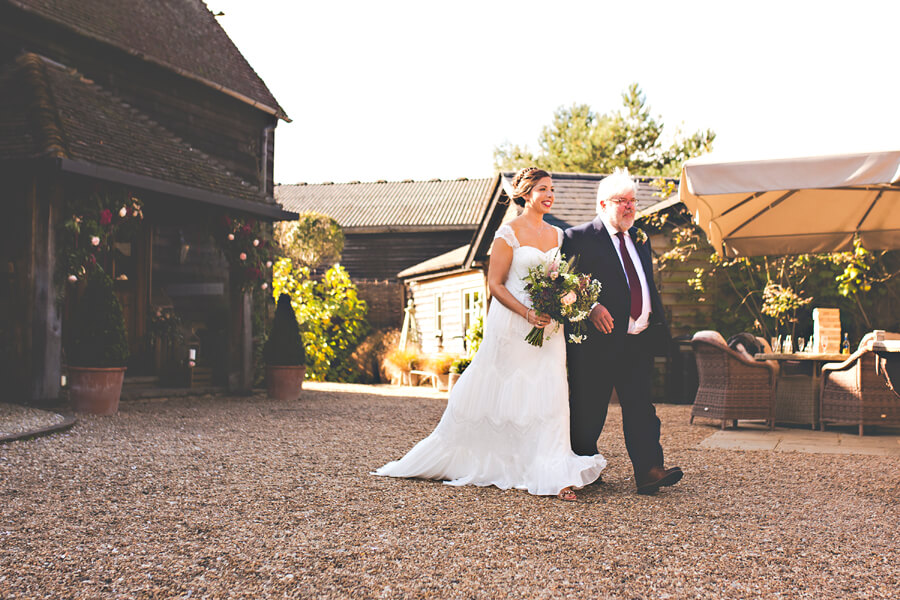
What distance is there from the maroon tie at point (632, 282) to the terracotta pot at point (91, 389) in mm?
5809

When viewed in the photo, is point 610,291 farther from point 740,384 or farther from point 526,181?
point 740,384

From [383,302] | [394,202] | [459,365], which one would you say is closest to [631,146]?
[394,202]

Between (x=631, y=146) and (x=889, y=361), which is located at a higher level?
(x=631, y=146)

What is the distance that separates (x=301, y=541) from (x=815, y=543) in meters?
2.11

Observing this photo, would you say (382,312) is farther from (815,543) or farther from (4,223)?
(815,543)

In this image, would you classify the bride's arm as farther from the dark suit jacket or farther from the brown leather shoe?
the brown leather shoe

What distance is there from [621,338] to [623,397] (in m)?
0.32

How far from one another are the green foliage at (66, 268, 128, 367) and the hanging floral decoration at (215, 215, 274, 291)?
2595 millimetres

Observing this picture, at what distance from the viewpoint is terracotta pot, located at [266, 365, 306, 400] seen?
1086cm

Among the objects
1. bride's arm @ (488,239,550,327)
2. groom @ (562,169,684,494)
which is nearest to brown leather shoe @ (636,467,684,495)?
groom @ (562,169,684,494)

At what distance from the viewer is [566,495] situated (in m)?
4.15

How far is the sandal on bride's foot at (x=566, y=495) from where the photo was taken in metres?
4.14

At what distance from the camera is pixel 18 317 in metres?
8.24

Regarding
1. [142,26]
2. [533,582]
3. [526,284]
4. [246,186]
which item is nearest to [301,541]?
[533,582]
